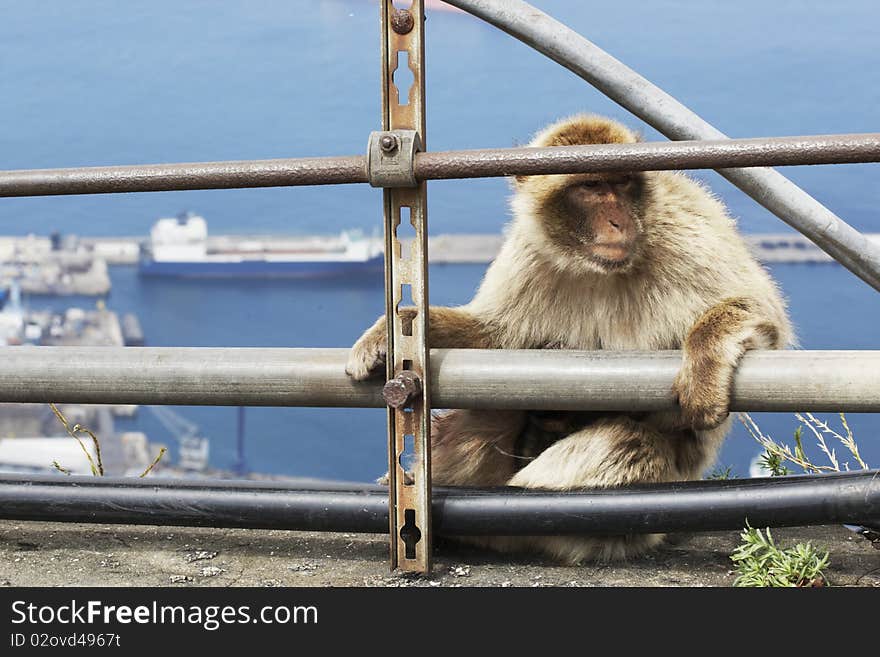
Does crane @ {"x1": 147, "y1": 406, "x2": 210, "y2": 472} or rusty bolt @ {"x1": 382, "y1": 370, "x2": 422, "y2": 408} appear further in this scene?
crane @ {"x1": 147, "y1": 406, "x2": 210, "y2": 472}

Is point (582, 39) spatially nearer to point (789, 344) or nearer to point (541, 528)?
point (789, 344)

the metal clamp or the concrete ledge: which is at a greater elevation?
the metal clamp

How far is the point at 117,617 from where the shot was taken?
2025mm

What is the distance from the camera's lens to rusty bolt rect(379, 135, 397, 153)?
2.09 m

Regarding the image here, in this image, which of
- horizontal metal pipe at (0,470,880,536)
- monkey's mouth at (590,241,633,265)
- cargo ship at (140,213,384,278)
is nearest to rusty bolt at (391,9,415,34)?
monkey's mouth at (590,241,633,265)

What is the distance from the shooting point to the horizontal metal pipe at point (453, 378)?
2.11 m

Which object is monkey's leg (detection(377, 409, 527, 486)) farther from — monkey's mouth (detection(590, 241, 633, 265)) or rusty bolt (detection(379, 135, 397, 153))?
rusty bolt (detection(379, 135, 397, 153))

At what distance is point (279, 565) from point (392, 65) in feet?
3.67

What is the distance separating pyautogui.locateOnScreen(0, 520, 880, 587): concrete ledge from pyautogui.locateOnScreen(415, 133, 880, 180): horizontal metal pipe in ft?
2.89

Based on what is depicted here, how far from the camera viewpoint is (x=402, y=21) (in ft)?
7.11

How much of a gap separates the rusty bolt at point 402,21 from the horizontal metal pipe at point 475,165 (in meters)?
0.26

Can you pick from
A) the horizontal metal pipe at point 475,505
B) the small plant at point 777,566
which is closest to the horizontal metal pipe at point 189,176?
the horizontal metal pipe at point 475,505

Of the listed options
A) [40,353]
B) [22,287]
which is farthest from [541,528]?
[22,287]

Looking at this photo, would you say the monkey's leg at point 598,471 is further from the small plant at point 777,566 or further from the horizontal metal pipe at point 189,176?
the horizontal metal pipe at point 189,176
